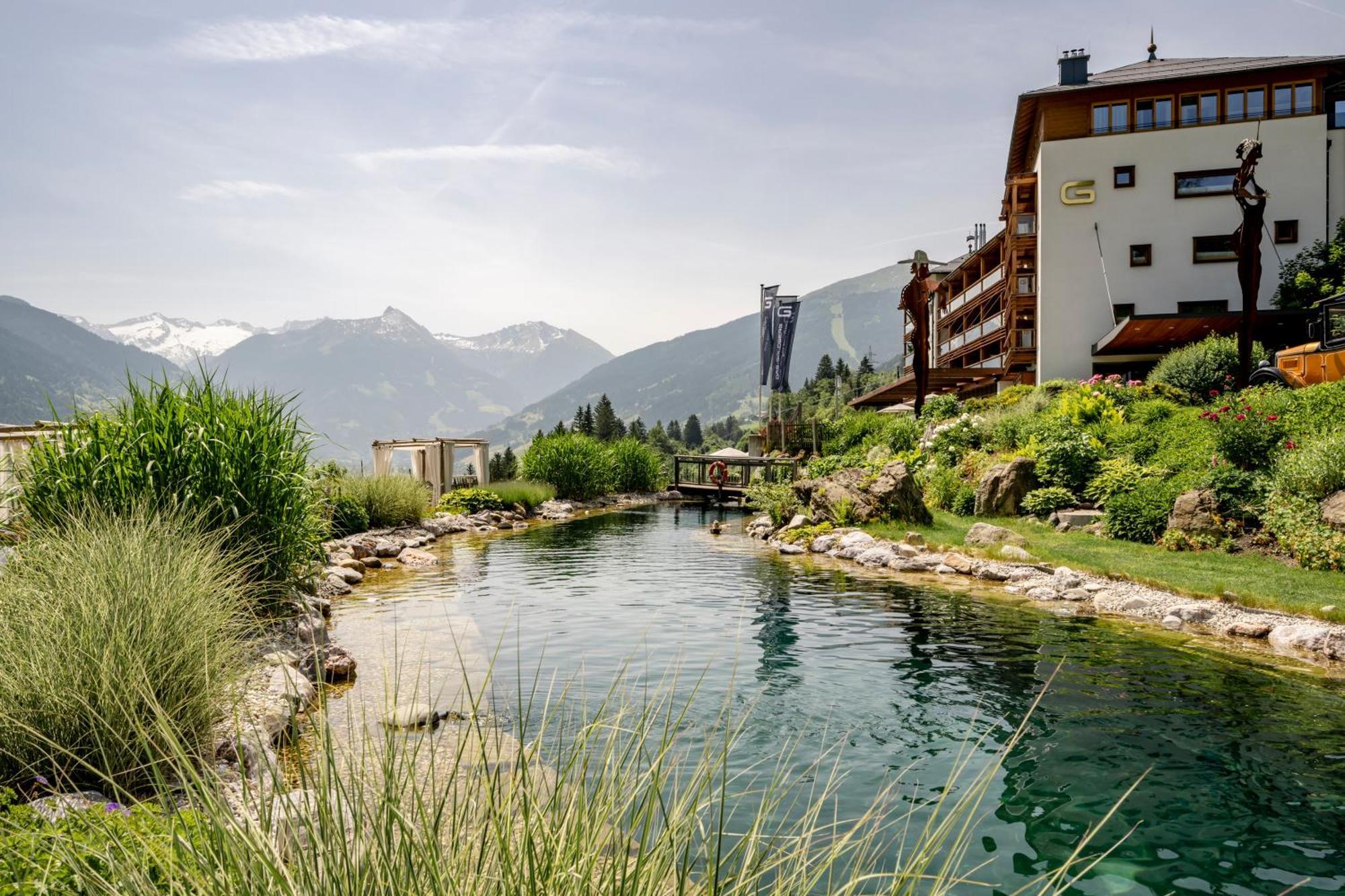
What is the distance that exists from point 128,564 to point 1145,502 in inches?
553

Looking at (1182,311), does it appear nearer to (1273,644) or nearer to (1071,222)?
(1071,222)

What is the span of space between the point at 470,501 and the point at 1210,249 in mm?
27885

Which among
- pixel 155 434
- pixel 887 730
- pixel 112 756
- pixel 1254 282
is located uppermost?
pixel 1254 282

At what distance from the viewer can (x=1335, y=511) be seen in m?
10.2

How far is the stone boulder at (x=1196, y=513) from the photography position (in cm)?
1199

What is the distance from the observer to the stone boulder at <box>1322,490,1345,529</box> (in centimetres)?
1009

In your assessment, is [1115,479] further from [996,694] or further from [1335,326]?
[996,694]

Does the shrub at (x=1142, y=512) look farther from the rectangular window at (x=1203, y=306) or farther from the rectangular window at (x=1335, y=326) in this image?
the rectangular window at (x=1203, y=306)

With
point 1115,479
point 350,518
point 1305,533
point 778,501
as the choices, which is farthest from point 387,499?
point 1305,533

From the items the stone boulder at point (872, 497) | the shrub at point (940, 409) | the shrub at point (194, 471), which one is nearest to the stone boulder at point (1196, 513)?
the stone boulder at point (872, 497)

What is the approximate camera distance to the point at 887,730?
6.20 meters

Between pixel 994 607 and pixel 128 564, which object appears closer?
pixel 128 564

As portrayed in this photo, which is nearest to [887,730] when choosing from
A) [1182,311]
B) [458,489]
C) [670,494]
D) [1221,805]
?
[1221,805]

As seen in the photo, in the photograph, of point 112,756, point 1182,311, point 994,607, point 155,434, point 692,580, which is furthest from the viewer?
point 1182,311
